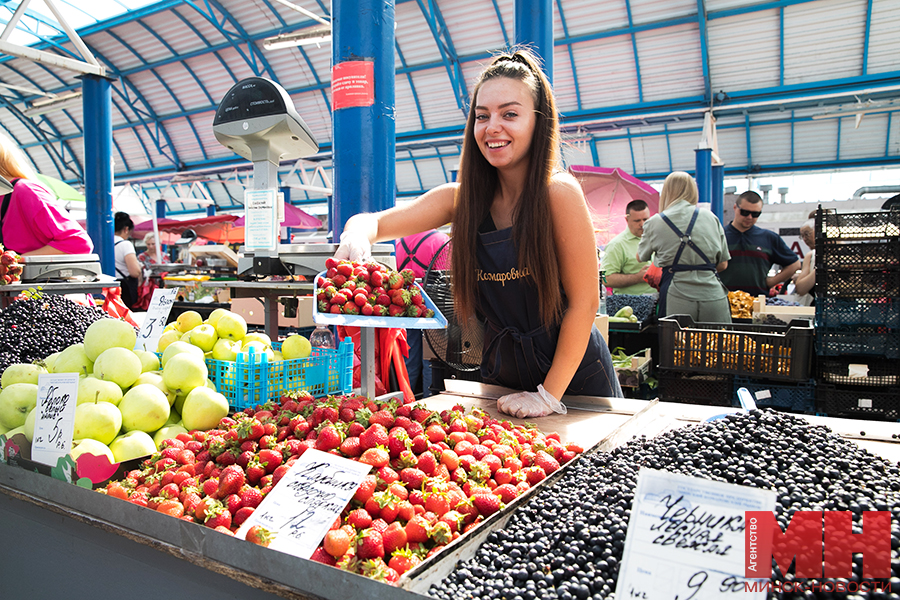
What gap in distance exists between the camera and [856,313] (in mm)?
3229

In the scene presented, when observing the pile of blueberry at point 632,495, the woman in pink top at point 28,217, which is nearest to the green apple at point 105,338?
the pile of blueberry at point 632,495

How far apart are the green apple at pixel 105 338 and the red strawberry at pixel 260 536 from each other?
1.09m

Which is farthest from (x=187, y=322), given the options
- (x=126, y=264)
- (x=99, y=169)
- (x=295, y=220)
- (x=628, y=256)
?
(x=295, y=220)

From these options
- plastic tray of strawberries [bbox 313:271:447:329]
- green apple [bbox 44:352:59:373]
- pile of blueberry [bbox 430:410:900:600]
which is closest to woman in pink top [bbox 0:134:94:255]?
green apple [bbox 44:352:59:373]

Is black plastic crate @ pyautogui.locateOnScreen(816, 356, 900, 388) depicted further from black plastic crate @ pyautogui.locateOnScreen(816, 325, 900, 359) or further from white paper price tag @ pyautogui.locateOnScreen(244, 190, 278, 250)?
white paper price tag @ pyautogui.locateOnScreen(244, 190, 278, 250)

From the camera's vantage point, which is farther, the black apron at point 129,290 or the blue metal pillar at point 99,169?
the blue metal pillar at point 99,169

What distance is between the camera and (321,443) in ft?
4.02

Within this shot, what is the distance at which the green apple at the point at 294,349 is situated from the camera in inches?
72.7

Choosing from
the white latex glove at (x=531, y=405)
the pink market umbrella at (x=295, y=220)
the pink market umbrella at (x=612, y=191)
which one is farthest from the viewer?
the pink market umbrella at (x=295, y=220)

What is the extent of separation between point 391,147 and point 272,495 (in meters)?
2.69

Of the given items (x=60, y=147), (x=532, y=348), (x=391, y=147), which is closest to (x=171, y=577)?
(x=532, y=348)

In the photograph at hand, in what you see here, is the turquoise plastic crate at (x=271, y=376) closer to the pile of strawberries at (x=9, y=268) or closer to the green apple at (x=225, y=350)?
the green apple at (x=225, y=350)

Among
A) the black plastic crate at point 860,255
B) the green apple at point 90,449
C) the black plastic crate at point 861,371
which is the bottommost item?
the black plastic crate at point 861,371

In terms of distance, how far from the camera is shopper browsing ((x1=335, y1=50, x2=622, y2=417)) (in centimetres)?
179
